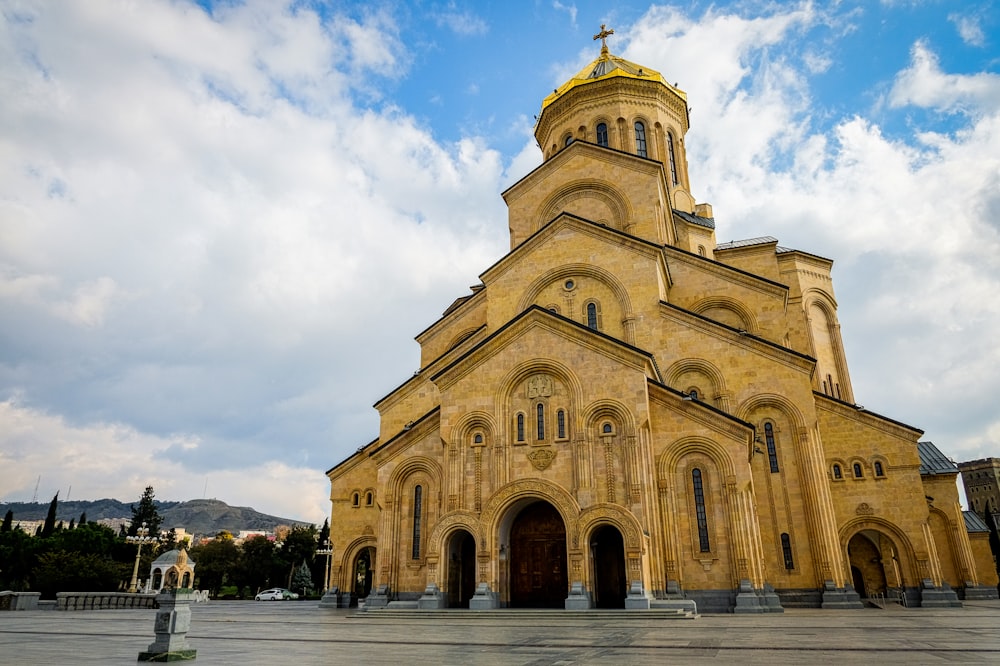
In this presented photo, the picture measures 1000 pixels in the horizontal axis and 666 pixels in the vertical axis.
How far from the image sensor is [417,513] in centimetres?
2047

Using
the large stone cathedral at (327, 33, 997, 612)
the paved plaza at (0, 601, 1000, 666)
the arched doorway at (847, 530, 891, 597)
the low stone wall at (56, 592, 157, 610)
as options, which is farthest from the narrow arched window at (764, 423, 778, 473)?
the low stone wall at (56, 592, 157, 610)

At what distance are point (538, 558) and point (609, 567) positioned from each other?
2.16 m

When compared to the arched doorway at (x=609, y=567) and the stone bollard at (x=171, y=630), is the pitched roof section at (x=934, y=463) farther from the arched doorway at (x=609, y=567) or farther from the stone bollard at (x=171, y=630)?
the stone bollard at (x=171, y=630)

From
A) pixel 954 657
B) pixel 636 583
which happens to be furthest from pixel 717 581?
pixel 954 657

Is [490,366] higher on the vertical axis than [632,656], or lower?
higher

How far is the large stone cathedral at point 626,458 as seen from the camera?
17.4 meters

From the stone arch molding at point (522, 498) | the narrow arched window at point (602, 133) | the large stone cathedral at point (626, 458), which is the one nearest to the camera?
the stone arch molding at point (522, 498)

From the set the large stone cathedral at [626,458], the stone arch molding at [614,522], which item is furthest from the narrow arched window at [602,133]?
the stone arch molding at [614,522]

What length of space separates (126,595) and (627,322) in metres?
25.6

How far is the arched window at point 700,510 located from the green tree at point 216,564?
5003 cm

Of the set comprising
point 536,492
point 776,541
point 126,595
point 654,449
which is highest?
point 654,449

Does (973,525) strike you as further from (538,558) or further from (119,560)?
(119,560)

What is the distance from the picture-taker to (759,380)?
20.7 m

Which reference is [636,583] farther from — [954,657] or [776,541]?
[954,657]
